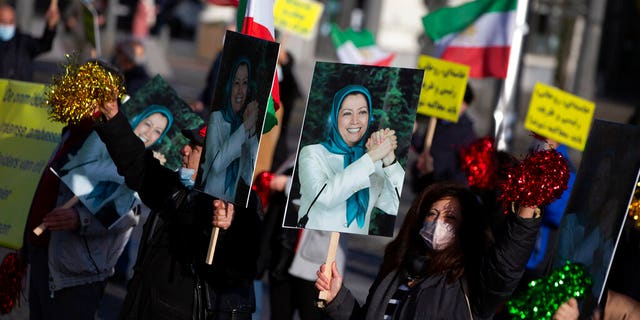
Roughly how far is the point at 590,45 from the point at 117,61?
13.8 meters

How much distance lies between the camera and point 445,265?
4.52 meters

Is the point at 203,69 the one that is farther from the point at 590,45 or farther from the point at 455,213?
the point at 455,213

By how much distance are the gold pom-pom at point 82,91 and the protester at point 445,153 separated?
3.47 metres

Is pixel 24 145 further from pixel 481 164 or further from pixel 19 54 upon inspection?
pixel 19 54

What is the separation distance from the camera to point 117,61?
10.4 metres

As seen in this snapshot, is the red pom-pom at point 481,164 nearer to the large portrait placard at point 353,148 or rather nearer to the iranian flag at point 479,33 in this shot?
the iranian flag at point 479,33

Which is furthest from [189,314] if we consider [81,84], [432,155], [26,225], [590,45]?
[590,45]

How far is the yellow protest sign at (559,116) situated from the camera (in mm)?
8539

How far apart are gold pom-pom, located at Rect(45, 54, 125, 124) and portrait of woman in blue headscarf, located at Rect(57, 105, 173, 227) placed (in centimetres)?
93

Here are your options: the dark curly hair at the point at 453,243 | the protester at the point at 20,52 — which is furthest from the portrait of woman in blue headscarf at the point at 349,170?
the protester at the point at 20,52

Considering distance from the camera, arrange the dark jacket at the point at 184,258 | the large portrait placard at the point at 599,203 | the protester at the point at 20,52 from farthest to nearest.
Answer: the protester at the point at 20,52
the dark jacket at the point at 184,258
the large portrait placard at the point at 599,203

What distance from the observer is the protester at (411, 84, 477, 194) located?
328 inches

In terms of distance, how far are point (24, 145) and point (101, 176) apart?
0.74 m

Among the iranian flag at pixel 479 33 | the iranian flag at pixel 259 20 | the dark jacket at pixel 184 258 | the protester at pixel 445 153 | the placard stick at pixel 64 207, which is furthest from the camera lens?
the iranian flag at pixel 479 33
